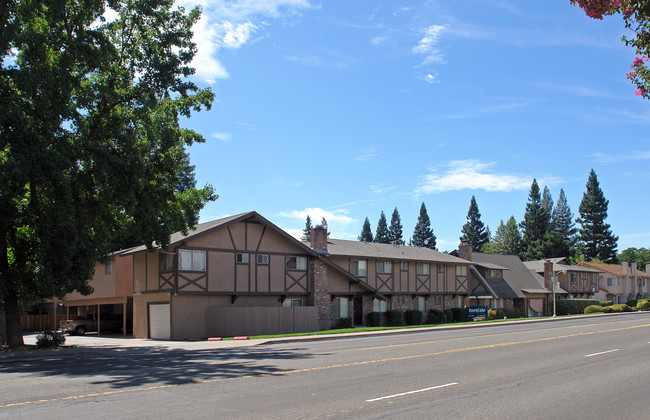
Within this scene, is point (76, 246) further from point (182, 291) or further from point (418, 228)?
point (418, 228)

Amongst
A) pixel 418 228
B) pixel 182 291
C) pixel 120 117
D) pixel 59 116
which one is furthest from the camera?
pixel 418 228

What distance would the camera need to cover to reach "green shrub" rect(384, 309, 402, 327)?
44000mm

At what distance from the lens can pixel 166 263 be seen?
3206cm

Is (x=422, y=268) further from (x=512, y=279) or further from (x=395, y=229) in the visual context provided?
(x=395, y=229)

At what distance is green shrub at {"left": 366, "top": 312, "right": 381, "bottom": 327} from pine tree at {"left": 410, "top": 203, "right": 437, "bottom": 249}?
7556 cm

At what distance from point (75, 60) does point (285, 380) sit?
15.5m

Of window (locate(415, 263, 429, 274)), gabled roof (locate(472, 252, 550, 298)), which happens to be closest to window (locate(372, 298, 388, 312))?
window (locate(415, 263, 429, 274))

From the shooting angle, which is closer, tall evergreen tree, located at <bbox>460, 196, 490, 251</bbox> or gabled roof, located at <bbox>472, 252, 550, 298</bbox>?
gabled roof, located at <bbox>472, 252, 550, 298</bbox>

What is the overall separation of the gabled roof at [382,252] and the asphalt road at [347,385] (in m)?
25.4

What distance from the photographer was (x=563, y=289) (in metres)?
69.4

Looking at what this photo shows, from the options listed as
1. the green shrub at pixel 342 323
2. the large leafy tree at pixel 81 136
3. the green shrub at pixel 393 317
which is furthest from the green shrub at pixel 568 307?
the large leafy tree at pixel 81 136

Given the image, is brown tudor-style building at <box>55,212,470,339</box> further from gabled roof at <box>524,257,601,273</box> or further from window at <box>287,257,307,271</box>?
gabled roof at <box>524,257,601,273</box>

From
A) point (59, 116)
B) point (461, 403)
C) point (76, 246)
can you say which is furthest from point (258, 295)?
point (461, 403)

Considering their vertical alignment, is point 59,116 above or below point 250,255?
above
